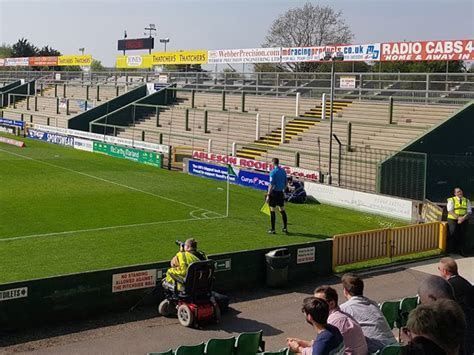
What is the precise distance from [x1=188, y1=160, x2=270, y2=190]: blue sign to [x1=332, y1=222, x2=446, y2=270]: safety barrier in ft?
32.4

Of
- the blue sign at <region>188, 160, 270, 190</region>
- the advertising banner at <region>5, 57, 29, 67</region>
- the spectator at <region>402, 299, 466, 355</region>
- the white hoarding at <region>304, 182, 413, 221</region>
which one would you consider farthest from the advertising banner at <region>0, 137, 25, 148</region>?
the advertising banner at <region>5, 57, 29, 67</region>

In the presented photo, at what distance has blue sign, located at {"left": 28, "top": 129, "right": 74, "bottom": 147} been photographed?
1740 inches

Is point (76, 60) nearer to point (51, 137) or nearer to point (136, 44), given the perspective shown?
point (136, 44)

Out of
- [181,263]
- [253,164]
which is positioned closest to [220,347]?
[181,263]

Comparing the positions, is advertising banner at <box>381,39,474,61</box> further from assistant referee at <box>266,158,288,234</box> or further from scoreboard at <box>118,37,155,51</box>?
scoreboard at <box>118,37,155,51</box>

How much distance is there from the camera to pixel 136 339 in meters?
11.5

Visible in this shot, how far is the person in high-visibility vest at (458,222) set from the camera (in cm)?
1853

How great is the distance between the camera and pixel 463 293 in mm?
6934

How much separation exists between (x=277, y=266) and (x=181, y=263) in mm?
2984

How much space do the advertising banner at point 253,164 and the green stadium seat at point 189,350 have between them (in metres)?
Answer: 19.5

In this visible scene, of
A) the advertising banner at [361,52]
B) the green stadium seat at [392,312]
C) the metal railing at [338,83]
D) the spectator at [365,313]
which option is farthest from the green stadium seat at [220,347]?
the advertising banner at [361,52]

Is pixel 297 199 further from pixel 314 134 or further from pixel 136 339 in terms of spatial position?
pixel 136 339

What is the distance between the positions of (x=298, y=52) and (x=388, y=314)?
35494mm

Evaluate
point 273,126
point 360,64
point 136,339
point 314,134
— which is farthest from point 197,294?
point 360,64
